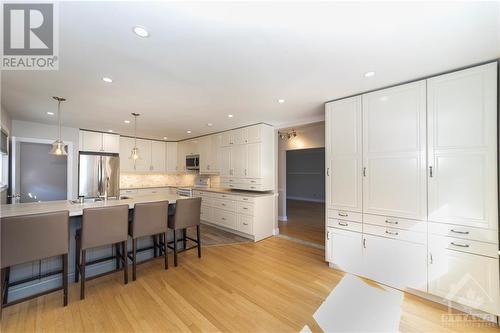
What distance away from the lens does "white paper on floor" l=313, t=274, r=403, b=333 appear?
127 centimetres

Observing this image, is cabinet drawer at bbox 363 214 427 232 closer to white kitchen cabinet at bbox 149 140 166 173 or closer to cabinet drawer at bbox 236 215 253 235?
cabinet drawer at bbox 236 215 253 235

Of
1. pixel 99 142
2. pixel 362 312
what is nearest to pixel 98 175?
pixel 99 142

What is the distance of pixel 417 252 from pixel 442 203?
2.04ft

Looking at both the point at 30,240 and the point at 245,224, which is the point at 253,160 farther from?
the point at 30,240

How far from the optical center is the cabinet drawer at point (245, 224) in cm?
425

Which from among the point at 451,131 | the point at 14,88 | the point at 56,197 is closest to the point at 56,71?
the point at 14,88

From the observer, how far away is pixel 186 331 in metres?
1.80

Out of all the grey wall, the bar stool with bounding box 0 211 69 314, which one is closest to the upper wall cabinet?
the bar stool with bounding box 0 211 69 314

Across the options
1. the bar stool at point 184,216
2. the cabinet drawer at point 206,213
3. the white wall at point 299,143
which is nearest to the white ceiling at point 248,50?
the bar stool at point 184,216

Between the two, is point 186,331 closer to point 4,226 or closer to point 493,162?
point 4,226

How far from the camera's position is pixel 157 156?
21.7ft

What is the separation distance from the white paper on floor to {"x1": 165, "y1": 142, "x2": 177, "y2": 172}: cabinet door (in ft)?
20.9

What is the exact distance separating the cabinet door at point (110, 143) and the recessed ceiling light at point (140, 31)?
486 centimetres

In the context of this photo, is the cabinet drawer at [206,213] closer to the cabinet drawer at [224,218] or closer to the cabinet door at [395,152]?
the cabinet drawer at [224,218]
